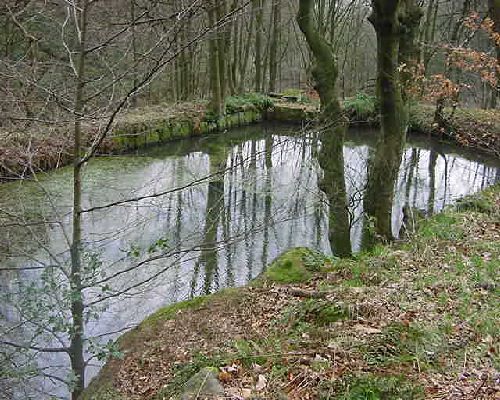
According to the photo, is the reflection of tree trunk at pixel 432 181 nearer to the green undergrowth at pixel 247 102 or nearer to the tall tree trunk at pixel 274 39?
the green undergrowth at pixel 247 102

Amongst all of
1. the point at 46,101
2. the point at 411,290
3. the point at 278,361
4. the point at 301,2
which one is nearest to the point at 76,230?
the point at 46,101

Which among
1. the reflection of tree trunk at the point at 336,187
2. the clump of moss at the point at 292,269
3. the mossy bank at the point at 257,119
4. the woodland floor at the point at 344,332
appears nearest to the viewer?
the woodland floor at the point at 344,332

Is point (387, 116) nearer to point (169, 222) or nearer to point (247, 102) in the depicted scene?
point (169, 222)

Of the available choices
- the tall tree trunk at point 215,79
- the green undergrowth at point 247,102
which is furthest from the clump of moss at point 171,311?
the green undergrowth at point 247,102

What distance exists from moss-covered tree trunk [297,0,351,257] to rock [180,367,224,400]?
12.7 ft

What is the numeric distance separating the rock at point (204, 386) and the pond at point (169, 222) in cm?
93

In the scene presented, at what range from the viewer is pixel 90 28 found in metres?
4.42

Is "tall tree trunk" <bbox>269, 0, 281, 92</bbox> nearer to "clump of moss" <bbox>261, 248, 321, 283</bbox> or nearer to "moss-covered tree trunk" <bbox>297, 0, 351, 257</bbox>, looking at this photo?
"moss-covered tree trunk" <bbox>297, 0, 351, 257</bbox>

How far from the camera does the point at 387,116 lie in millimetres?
6934

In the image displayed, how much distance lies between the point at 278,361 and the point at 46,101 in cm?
262

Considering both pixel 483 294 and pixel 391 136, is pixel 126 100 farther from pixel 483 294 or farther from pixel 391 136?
pixel 391 136

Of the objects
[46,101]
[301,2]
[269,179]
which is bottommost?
[269,179]

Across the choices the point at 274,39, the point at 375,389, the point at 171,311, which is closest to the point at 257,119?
the point at 274,39

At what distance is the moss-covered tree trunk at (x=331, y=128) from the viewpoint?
676 cm
